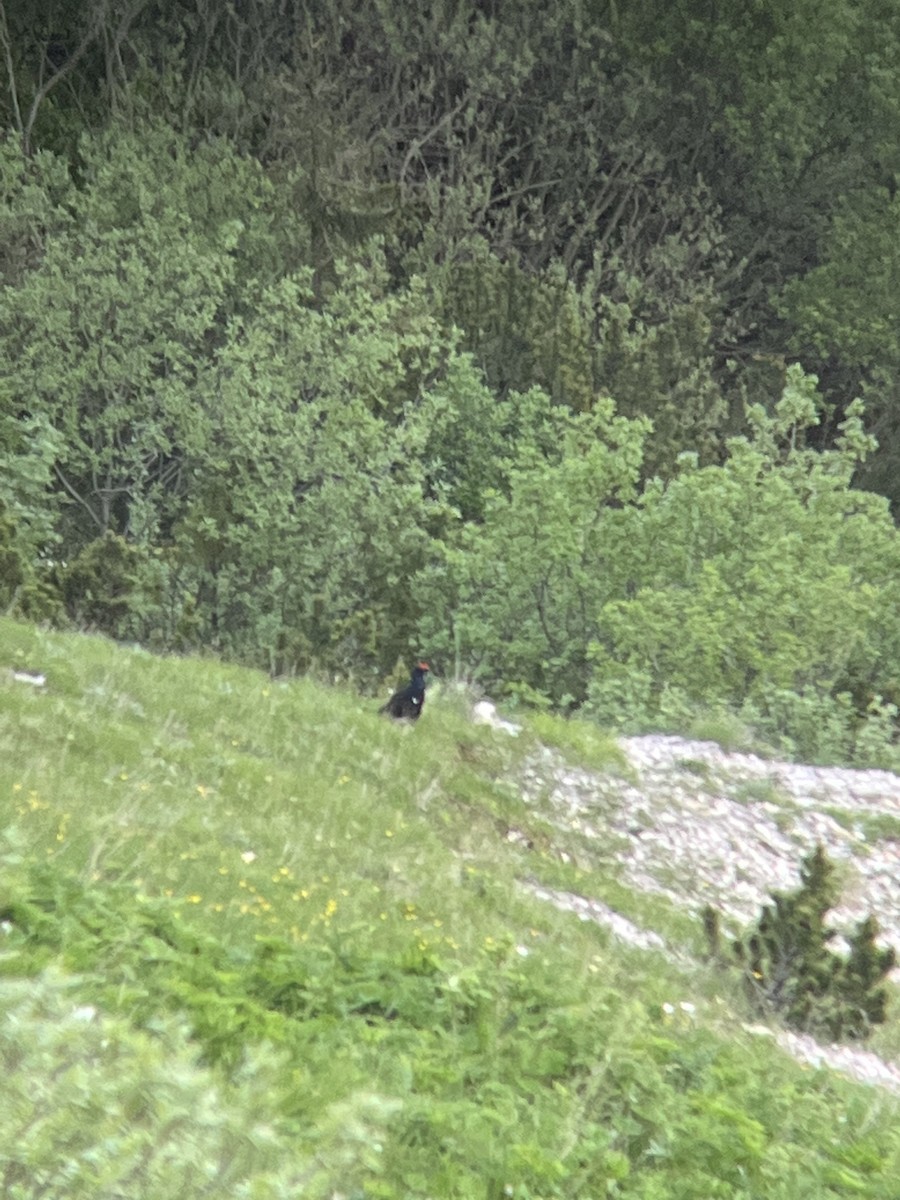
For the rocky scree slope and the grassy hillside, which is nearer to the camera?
the grassy hillside

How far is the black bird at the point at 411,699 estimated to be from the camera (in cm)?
1355

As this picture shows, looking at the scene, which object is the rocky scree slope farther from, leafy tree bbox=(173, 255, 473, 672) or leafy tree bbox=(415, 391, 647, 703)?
leafy tree bbox=(415, 391, 647, 703)

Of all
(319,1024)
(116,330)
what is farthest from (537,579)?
(319,1024)

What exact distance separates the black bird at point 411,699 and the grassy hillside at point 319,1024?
277 centimetres

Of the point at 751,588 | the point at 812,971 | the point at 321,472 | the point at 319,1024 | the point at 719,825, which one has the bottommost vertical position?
the point at 321,472

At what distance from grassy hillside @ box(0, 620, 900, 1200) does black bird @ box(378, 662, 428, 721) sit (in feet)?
9.09

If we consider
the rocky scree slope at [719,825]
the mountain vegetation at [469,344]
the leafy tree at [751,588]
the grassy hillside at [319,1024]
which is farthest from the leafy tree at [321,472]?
the grassy hillside at [319,1024]

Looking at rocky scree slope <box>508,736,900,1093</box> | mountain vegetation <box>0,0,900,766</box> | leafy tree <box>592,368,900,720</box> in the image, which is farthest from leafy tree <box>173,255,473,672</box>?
rocky scree slope <box>508,736,900,1093</box>

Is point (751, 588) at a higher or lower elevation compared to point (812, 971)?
lower

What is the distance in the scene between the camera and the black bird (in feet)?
44.5

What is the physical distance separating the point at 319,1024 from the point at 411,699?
7.91 metres

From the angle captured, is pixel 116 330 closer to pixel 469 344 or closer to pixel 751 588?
pixel 469 344

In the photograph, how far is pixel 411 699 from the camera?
44.7ft

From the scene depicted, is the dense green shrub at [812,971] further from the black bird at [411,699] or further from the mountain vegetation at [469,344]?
the mountain vegetation at [469,344]
